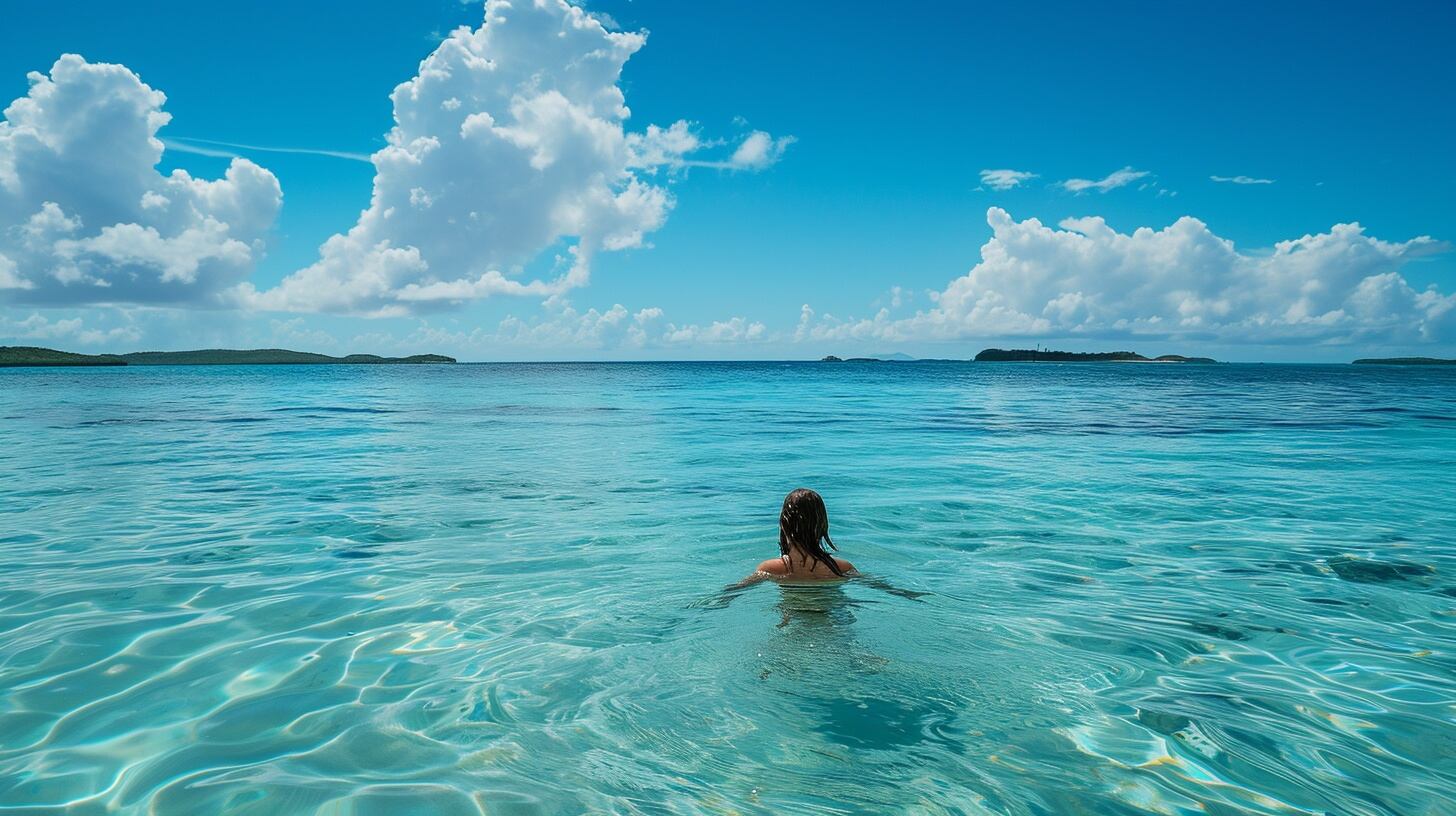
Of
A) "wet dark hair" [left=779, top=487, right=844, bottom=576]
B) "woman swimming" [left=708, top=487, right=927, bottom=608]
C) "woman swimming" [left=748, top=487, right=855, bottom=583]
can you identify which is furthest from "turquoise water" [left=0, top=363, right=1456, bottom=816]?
"wet dark hair" [left=779, top=487, right=844, bottom=576]

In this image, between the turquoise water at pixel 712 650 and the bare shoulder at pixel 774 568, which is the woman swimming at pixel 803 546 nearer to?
the bare shoulder at pixel 774 568

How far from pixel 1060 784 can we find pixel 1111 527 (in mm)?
8113

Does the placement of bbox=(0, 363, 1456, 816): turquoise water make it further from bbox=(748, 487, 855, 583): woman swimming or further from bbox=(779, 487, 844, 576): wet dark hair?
bbox=(779, 487, 844, 576): wet dark hair

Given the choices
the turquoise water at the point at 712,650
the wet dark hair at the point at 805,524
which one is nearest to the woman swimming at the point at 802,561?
the wet dark hair at the point at 805,524

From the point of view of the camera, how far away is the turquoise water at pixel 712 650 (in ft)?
13.9

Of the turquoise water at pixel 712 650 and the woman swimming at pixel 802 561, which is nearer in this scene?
the turquoise water at pixel 712 650

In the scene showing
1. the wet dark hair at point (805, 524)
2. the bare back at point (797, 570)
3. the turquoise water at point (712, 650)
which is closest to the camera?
the turquoise water at point (712, 650)

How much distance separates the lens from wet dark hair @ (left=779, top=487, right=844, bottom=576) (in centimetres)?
686

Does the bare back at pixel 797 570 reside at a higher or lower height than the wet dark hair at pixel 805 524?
lower

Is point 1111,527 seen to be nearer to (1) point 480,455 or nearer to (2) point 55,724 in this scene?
(2) point 55,724

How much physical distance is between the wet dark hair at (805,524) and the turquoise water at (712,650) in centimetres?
47

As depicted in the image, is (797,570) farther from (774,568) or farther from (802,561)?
(774,568)

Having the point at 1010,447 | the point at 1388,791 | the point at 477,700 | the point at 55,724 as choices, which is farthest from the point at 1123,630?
the point at 1010,447

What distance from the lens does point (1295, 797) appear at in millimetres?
4117
